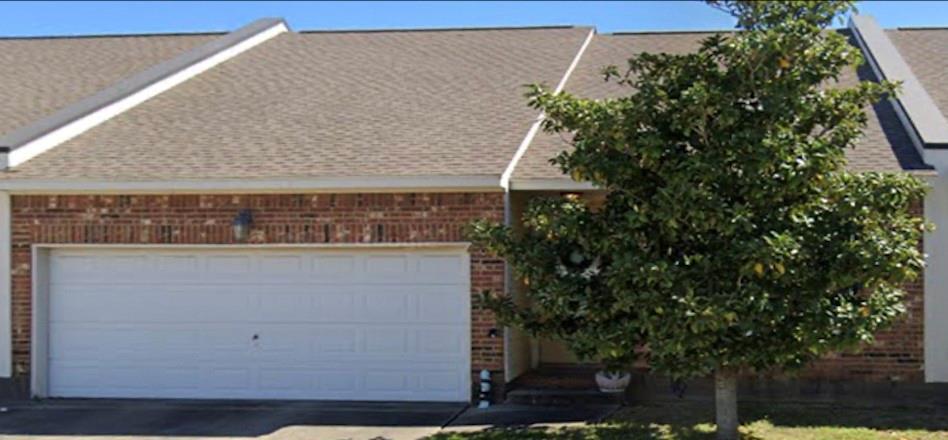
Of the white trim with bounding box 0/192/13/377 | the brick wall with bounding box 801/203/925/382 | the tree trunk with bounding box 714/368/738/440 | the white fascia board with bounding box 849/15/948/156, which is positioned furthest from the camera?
the white trim with bounding box 0/192/13/377

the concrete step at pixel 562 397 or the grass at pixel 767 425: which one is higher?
the concrete step at pixel 562 397

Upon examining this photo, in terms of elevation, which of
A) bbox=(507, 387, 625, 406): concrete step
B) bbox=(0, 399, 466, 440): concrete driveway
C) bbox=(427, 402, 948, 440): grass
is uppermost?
bbox=(507, 387, 625, 406): concrete step

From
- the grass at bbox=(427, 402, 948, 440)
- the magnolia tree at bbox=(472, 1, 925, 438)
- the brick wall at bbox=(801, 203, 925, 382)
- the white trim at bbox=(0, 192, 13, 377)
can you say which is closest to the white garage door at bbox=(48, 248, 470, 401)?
the white trim at bbox=(0, 192, 13, 377)

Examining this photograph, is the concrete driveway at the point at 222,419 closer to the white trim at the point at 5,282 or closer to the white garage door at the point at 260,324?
the white garage door at the point at 260,324

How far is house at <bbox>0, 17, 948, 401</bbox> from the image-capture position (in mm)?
11625

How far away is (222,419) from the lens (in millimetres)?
11219

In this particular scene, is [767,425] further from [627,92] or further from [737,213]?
[627,92]

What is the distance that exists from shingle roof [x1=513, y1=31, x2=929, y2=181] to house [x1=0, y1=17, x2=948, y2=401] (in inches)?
1.7

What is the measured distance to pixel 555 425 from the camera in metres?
10.5

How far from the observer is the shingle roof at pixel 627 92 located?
11.6 meters

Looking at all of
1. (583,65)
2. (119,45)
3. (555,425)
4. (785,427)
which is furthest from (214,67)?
(785,427)

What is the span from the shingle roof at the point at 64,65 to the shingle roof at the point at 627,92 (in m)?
7.13

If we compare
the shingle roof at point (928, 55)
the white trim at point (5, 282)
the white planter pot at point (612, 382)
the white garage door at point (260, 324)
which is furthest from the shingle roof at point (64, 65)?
the shingle roof at point (928, 55)

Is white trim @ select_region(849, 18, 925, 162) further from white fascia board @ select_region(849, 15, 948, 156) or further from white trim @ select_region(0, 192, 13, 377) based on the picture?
white trim @ select_region(0, 192, 13, 377)
